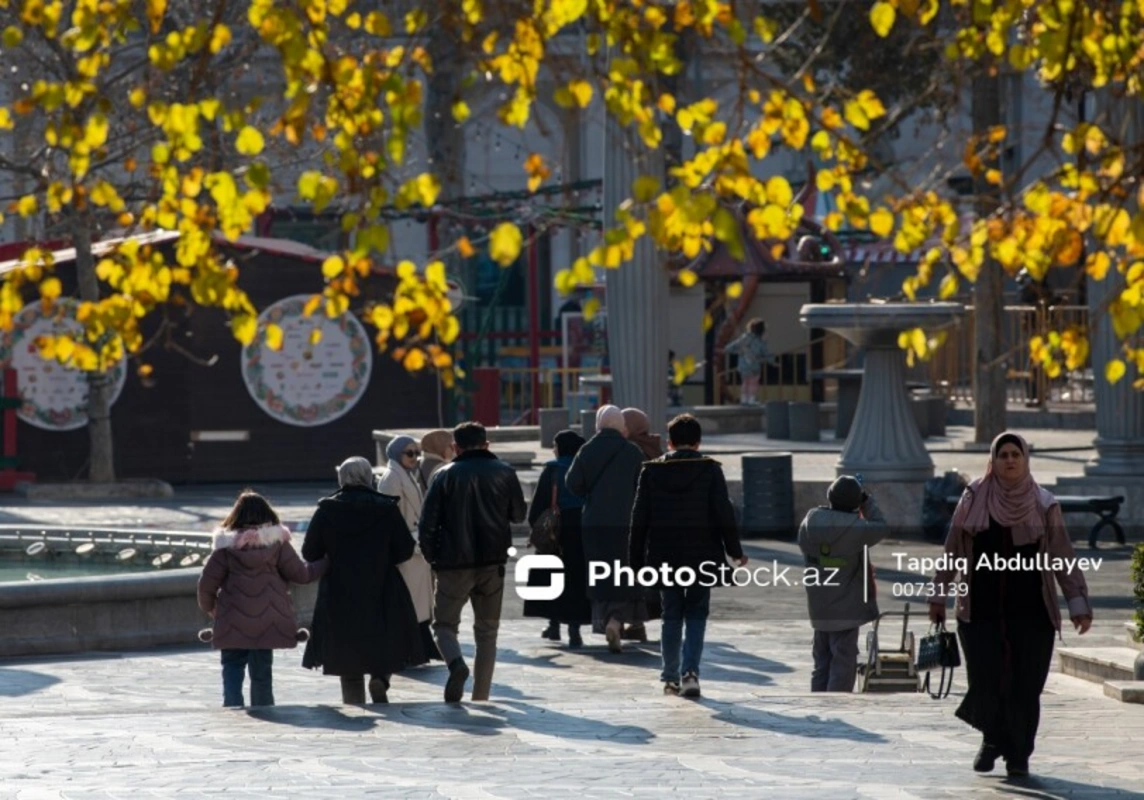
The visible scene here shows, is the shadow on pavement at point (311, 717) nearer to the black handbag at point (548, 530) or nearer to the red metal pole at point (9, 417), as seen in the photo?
the black handbag at point (548, 530)

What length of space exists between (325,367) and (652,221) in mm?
25556

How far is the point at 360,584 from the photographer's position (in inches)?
510

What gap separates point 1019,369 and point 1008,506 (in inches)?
1036

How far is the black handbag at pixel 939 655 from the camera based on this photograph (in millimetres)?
12075

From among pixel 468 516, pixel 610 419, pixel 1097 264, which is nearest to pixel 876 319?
pixel 610 419

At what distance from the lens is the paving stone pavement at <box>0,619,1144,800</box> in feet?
33.9

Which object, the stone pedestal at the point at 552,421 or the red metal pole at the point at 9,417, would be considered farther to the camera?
the red metal pole at the point at 9,417

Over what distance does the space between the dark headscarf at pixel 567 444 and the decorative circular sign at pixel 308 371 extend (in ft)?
51.7

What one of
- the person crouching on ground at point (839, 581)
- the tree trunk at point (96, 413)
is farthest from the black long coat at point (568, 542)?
the tree trunk at point (96, 413)

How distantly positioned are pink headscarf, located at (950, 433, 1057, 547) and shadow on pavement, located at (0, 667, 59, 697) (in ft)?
19.1

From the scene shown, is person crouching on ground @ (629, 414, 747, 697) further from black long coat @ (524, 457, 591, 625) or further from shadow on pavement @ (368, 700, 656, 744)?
black long coat @ (524, 457, 591, 625)

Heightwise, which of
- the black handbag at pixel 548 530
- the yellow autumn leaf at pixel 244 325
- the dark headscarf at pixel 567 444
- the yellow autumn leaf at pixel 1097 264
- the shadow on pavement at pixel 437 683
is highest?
the yellow autumn leaf at pixel 1097 264

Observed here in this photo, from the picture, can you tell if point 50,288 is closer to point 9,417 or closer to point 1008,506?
point 1008,506

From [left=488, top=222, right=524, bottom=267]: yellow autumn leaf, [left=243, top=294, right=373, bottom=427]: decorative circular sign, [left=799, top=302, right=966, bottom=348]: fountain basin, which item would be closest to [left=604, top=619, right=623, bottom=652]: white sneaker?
[left=799, top=302, right=966, bottom=348]: fountain basin
